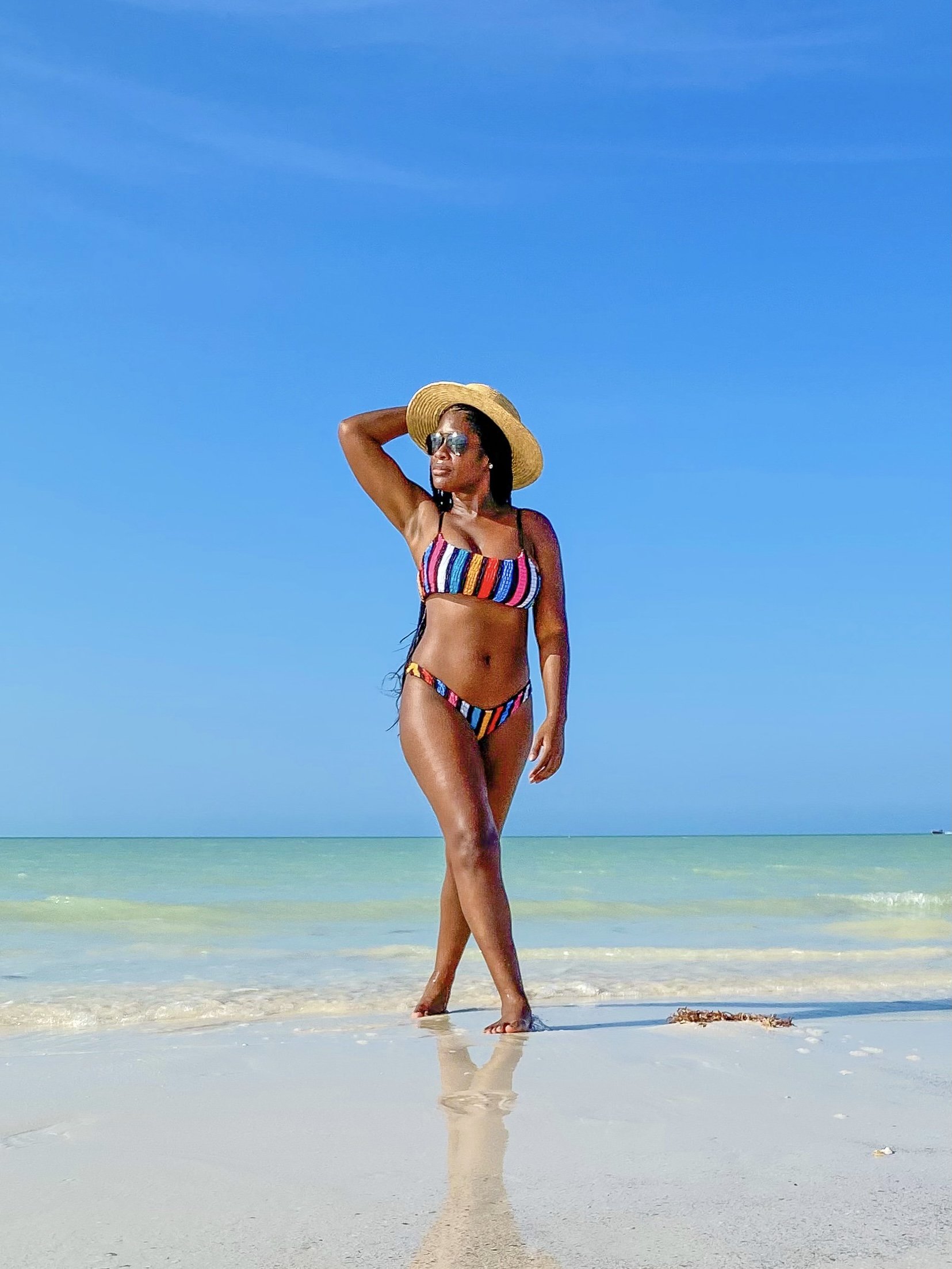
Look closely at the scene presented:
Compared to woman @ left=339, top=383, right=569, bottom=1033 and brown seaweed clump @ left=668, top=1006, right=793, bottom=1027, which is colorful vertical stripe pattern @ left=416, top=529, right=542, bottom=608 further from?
brown seaweed clump @ left=668, top=1006, right=793, bottom=1027

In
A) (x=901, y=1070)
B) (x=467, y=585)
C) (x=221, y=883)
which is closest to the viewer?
(x=901, y=1070)

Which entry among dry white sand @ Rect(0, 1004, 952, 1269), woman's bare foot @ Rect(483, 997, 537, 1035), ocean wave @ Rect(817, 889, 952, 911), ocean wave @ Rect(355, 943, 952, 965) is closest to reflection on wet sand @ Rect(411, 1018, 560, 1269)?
dry white sand @ Rect(0, 1004, 952, 1269)

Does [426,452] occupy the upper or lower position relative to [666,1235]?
A: upper

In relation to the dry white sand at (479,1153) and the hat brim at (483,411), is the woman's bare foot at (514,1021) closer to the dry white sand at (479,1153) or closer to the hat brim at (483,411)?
the dry white sand at (479,1153)

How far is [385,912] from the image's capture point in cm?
1205

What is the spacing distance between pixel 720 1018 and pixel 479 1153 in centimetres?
208

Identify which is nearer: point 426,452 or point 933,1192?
point 933,1192

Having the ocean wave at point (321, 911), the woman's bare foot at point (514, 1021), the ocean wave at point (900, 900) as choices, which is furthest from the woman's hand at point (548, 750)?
the ocean wave at point (900, 900)

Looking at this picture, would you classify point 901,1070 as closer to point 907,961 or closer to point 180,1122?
point 180,1122

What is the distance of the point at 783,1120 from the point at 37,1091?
1.85 m

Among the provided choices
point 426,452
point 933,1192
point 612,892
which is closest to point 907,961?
point 426,452

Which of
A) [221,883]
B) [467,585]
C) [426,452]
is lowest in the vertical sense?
[221,883]

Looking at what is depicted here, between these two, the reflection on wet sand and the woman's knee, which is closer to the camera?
the reflection on wet sand

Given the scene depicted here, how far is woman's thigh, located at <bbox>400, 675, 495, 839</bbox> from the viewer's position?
13.3ft
